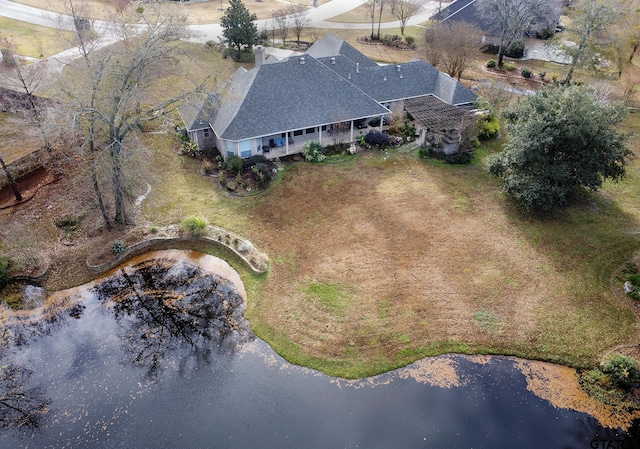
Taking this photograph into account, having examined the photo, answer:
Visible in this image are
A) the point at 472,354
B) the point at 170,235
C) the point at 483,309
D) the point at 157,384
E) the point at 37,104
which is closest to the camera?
the point at 157,384

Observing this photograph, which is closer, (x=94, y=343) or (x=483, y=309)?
(x=94, y=343)

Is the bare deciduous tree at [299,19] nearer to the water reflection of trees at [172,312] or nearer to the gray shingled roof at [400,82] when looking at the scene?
the gray shingled roof at [400,82]

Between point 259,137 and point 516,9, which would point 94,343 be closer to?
point 259,137

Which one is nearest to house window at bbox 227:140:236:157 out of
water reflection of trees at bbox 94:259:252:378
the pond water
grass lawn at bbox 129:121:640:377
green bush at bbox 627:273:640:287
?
grass lawn at bbox 129:121:640:377

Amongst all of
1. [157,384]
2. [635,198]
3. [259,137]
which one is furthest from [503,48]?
[157,384]

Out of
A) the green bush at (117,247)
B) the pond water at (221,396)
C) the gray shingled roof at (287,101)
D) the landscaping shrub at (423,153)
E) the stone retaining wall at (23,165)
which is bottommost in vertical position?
the pond water at (221,396)

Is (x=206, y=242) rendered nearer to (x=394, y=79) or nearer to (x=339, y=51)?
(x=394, y=79)

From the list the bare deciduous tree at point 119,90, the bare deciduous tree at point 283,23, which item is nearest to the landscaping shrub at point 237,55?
the bare deciduous tree at point 283,23
